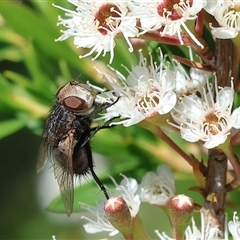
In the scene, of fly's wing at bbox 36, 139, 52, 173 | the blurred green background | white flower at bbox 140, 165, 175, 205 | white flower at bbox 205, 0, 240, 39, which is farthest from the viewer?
the blurred green background

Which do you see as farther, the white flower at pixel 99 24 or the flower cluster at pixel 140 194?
the flower cluster at pixel 140 194

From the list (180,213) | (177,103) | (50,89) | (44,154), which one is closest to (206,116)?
(177,103)

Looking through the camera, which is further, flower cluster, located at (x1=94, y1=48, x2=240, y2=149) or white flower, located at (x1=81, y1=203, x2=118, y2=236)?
white flower, located at (x1=81, y1=203, x2=118, y2=236)

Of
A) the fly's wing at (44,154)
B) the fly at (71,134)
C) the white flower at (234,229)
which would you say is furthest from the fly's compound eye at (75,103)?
the white flower at (234,229)

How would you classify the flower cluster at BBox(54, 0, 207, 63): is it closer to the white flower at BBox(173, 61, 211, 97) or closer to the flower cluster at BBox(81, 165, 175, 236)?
the white flower at BBox(173, 61, 211, 97)

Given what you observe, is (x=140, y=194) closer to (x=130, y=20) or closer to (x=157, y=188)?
(x=157, y=188)

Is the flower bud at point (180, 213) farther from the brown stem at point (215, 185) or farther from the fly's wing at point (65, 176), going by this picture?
the fly's wing at point (65, 176)

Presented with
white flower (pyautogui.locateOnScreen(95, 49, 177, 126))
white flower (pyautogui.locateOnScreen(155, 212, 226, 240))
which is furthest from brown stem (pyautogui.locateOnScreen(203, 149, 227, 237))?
white flower (pyautogui.locateOnScreen(95, 49, 177, 126))
